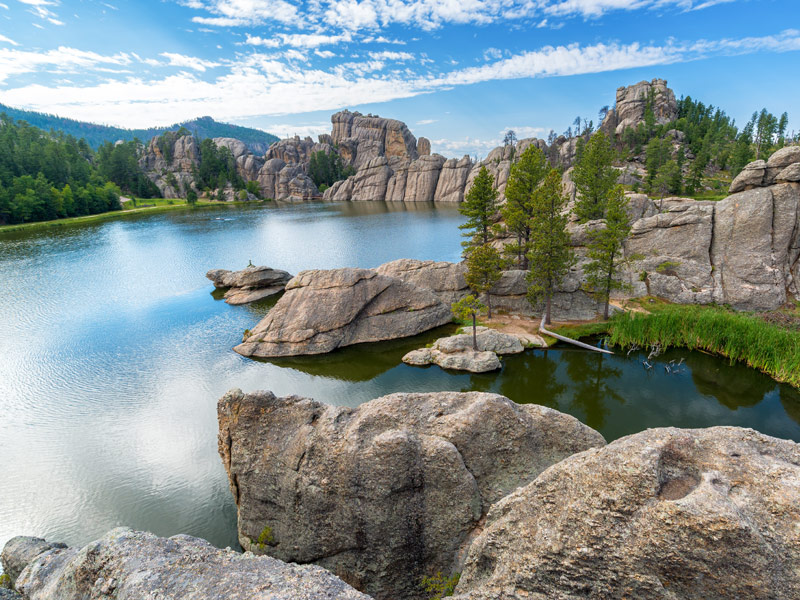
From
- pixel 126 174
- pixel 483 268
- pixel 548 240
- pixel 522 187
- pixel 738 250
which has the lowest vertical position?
pixel 483 268

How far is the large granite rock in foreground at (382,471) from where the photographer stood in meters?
11.3

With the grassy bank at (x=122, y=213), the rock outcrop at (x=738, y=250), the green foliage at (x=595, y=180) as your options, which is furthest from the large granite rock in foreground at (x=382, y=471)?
the grassy bank at (x=122, y=213)

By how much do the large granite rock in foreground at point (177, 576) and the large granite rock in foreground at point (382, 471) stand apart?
443cm

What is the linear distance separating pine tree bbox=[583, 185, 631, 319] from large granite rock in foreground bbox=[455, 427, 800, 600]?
100ft

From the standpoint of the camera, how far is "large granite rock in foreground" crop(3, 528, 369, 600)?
A: 618cm

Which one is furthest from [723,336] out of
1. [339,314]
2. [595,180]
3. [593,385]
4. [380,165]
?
[380,165]

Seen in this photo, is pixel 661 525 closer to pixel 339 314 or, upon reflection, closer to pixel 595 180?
pixel 339 314

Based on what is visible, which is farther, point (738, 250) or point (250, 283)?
point (250, 283)

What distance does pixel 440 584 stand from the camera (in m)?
10.8

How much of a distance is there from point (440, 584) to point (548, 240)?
98.5 ft

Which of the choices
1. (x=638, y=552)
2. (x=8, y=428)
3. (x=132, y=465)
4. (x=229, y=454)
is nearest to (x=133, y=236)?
(x=8, y=428)

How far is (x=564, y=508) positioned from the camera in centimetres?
680

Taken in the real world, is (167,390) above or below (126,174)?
below

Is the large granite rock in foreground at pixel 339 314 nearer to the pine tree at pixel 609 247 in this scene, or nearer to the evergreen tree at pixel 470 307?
the evergreen tree at pixel 470 307
